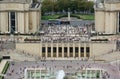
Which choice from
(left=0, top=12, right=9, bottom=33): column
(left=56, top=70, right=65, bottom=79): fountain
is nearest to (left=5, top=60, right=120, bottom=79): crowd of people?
(left=56, top=70, right=65, bottom=79): fountain

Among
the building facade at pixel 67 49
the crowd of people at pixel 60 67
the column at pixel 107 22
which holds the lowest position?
the crowd of people at pixel 60 67

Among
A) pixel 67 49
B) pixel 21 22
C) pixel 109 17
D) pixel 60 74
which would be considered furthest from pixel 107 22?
pixel 60 74

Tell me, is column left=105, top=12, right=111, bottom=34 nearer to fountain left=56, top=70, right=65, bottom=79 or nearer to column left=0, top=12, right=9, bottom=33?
column left=0, top=12, right=9, bottom=33

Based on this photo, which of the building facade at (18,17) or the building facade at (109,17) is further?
the building facade at (18,17)

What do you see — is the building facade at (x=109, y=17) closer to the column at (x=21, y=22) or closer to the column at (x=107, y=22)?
the column at (x=107, y=22)

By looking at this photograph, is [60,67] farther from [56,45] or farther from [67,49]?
[56,45]

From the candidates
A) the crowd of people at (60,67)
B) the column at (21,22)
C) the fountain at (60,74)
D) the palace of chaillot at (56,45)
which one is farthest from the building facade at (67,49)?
the fountain at (60,74)
